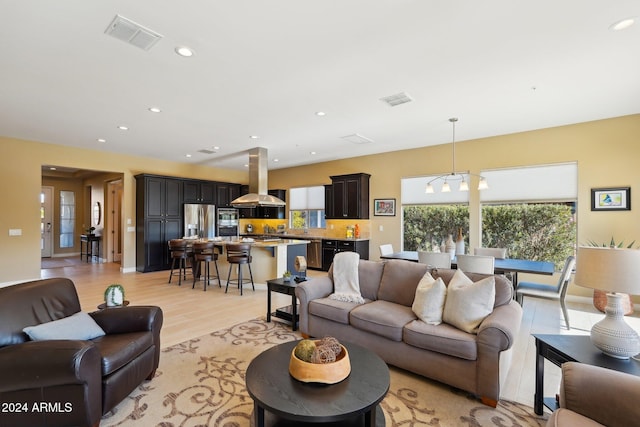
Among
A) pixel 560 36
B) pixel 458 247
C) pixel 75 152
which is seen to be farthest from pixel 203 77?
pixel 75 152

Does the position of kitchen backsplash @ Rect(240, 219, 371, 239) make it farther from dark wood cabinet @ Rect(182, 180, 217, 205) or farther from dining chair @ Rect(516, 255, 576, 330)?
dining chair @ Rect(516, 255, 576, 330)

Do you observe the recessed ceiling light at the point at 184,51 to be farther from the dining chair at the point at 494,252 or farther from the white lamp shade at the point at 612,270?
the dining chair at the point at 494,252

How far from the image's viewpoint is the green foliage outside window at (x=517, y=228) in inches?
205

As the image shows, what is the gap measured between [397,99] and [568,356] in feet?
10.6

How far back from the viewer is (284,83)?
3.53 meters

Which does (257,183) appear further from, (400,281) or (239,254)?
(400,281)

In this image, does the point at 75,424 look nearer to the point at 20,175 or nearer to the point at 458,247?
the point at 458,247

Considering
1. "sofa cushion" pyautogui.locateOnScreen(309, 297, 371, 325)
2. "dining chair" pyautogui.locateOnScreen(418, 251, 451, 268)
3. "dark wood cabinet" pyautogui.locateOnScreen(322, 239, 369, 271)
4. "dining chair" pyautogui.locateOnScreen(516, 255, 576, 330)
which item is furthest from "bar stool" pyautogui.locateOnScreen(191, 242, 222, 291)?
"dining chair" pyautogui.locateOnScreen(516, 255, 576, 330)

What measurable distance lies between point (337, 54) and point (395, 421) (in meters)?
3.09

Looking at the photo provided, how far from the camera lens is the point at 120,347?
2109mm

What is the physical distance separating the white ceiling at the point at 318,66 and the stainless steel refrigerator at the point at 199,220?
10.6 feet

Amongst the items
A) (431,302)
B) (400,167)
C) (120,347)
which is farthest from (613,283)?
(400,167)

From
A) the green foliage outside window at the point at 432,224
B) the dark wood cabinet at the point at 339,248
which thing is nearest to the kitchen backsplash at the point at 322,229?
the dark wood cabinet at the point at 339,248

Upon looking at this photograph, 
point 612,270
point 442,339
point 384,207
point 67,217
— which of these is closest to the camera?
point 612,270
